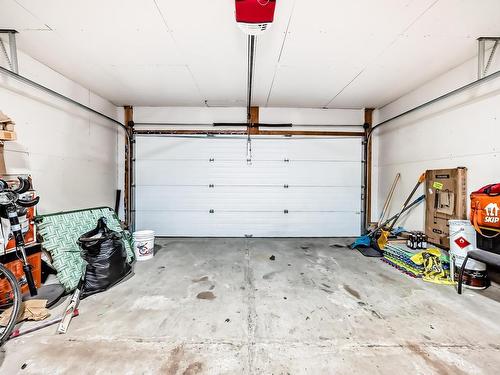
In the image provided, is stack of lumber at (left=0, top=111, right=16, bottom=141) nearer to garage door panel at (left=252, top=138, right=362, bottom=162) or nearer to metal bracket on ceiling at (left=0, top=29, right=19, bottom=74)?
metal bracket on ceiling at (left=0, top=29, right=19, bottom=74)

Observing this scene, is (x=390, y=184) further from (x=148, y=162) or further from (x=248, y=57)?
(x=148, y=162)

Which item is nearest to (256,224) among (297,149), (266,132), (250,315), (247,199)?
(247,199)

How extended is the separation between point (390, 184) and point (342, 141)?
1288 millimetres

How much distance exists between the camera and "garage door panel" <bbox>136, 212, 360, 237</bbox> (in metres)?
4.65

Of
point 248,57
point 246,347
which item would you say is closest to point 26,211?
point 246,347

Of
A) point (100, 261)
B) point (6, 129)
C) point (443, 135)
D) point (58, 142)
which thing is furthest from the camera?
point (443, 135)

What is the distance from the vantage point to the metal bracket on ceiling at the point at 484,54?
2.37m

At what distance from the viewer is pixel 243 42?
2.42 meters

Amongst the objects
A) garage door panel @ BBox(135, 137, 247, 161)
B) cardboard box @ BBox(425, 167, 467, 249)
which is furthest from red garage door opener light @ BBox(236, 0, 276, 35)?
cardboard box @ BBox(425, 167, 467, 249)

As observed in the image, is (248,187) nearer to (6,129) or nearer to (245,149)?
(245,149)

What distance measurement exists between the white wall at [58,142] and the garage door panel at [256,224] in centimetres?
136

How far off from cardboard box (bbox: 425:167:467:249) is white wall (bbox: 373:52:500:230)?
0.35ft

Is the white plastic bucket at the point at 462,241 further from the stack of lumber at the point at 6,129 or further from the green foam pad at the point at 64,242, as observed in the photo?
the stack of lumber at the point at 6,129

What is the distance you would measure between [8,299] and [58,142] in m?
2.08
